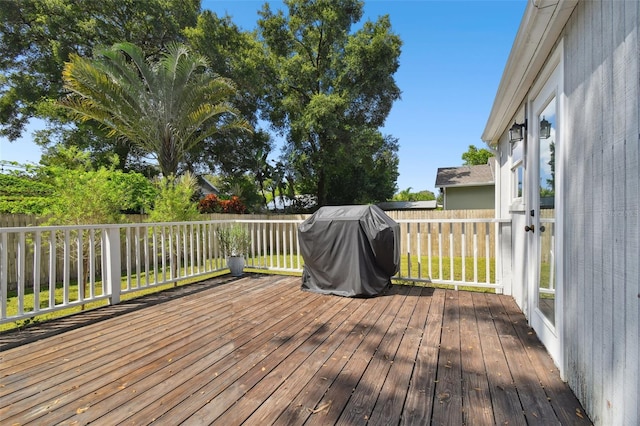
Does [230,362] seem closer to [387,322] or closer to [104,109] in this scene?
[387,322]

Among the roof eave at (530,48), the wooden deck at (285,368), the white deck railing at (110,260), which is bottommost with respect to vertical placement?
the wooden deck at (285,368)

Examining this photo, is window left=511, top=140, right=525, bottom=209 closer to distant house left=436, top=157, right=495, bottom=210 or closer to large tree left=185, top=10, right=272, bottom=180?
large tree left=185, top=10, right=272, bottom=180

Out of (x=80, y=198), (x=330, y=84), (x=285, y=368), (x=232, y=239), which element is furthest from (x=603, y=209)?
(x=330, y=84)

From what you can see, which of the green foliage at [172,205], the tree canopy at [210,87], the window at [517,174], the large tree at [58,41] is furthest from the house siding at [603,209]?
the large tree at [58,41]

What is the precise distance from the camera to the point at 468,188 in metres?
15.1

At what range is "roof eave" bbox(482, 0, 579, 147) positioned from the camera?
1.80 metres

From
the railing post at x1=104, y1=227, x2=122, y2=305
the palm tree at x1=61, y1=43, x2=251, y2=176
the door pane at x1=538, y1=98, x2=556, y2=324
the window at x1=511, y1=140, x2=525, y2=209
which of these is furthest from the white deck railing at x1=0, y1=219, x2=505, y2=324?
the palm tree at x1=61, y1=43, x2=251, y2=176

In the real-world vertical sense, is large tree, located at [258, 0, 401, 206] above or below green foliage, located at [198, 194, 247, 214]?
above

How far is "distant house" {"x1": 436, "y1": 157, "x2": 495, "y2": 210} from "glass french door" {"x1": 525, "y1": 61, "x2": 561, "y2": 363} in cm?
1266

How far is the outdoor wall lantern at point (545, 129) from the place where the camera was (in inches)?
95.7

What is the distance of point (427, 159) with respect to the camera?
22.6 m

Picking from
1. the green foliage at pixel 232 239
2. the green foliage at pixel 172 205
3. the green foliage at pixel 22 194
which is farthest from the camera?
the green foliage at pixel 22 194

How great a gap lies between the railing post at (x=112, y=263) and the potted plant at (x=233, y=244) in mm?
1806

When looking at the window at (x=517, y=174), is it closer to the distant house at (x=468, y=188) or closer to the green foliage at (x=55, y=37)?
the distant house at (x=468, y=188)
